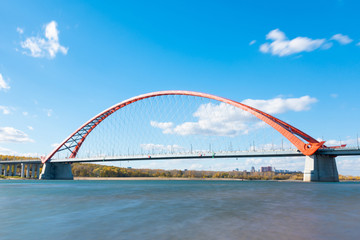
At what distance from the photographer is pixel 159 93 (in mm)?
66125

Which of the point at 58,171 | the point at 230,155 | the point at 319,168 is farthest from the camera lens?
the point at 58,171

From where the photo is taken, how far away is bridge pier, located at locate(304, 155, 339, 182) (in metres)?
47.4

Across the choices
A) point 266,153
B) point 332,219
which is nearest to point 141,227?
point 332,219

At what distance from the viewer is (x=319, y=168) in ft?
157

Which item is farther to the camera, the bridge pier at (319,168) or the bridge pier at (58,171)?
the bridge pier at (58,171)

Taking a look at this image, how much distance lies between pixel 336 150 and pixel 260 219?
141ft

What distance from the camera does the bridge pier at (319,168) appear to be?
156 ft

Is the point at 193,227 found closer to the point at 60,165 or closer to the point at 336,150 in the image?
the point at 336,150

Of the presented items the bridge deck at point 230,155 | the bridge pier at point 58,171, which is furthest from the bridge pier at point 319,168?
the bridge pier at point 58,171

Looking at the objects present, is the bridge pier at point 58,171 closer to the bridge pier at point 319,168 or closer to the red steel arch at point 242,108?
the red steel arch at point 242,108

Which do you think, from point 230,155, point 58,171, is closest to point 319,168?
point 230,155

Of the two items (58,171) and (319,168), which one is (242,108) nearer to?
(319,168)

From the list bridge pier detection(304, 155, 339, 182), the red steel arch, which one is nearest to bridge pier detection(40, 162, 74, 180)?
the red steel arch

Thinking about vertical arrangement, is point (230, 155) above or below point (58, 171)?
above
